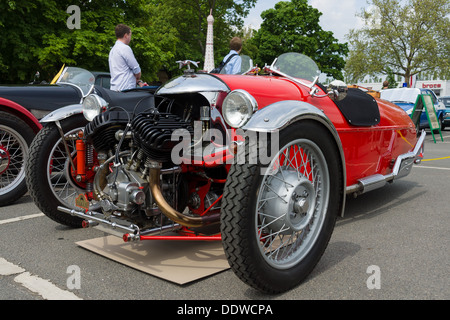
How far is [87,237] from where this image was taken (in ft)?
11.8

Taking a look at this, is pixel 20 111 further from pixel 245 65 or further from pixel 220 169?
pixel 220 169

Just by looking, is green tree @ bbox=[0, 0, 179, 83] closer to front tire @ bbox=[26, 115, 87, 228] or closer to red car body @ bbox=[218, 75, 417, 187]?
front tire @ bbox=[26, 115, 87, 228]

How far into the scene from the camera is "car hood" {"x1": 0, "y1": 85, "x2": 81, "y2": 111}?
5.22 metres

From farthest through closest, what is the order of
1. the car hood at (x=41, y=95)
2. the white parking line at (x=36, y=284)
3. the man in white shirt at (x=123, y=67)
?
the car hood at (x=41, y=95) < the man in white shirt at (x=123, y=67) < the white parking line at (x=36, y=284)

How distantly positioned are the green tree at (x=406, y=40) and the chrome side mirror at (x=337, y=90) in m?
33.0

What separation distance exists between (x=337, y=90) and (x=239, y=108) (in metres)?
1.39

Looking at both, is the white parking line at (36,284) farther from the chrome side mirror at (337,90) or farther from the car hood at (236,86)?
the chrome side mirror at (337,90)

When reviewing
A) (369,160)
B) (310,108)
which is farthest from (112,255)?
(369,160)

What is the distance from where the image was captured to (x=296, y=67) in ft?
13.1

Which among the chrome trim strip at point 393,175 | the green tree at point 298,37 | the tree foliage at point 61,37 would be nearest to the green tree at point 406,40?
the green tree at point 298,37

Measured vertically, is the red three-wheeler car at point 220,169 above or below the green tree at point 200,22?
below

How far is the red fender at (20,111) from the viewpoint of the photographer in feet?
15.9

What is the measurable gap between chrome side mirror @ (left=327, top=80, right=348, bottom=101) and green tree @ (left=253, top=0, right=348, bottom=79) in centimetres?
3592
